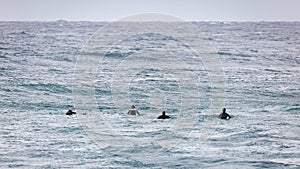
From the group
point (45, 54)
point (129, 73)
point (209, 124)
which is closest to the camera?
point (209, 124)

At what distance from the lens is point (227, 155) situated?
28.4 metres

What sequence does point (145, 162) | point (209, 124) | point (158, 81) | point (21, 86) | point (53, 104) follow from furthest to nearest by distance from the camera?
point (158, 81) < point (21, 86) < point (53, 104) < point (209, 124) < point (145, 162)

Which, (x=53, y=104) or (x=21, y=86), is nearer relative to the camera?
(x=53, y=104)

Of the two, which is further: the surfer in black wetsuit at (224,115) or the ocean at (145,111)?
the surfer in black wetsuit at (224,115)

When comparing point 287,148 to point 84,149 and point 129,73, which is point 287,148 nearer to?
point 84,149

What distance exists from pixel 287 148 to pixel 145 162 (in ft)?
20.6

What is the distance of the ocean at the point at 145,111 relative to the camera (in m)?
28.2

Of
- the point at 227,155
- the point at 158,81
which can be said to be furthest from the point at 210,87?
the point at 227,155

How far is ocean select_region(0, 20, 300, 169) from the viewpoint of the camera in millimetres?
28234

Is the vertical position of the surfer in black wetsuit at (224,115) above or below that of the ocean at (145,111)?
above

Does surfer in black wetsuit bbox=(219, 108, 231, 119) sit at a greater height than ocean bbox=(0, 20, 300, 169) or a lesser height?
greater

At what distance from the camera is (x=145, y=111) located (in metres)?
40.1

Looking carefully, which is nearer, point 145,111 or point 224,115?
point 224,115

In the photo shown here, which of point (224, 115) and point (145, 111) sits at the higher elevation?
point (224, 115)
